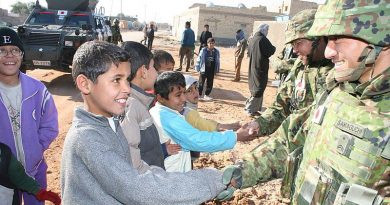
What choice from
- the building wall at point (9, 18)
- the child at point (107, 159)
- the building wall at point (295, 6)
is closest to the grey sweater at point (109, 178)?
the child at point (107, 159)

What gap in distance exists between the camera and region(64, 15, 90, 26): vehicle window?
10055 millimetres

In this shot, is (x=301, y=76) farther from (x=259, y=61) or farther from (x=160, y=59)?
(x=259, y=61)

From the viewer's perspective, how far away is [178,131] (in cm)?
247

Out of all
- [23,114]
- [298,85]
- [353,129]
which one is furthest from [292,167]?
[23,114]

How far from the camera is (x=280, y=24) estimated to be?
56.6 ft

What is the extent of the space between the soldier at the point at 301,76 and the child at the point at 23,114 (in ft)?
6.10

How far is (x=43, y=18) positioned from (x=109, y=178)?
10.3 m

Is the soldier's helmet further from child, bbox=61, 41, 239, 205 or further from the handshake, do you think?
child, bbox=61, 41, 239, 205

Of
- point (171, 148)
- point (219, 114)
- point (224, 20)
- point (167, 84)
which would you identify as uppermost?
point (224, 20)

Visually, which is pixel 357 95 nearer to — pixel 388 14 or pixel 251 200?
pixel 388 14

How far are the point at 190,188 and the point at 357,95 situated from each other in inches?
39.4

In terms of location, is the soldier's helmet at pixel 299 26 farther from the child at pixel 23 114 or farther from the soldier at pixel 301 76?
the child at pixel 23 114

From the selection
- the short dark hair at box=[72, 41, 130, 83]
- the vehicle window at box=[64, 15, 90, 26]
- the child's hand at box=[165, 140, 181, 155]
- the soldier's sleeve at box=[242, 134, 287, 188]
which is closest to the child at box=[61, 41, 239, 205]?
the short dark hair at box=[72, 41, 130, 83]

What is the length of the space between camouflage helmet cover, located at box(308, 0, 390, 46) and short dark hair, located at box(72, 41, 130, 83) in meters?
1.10
